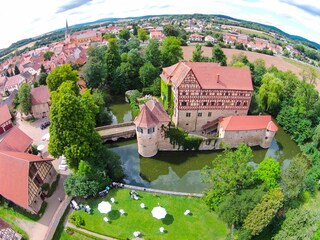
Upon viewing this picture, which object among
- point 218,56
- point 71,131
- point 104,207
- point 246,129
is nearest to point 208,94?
point 246,129

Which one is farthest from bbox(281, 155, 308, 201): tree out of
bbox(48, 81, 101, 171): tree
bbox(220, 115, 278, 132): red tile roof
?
bbox(48, 81, 101, 171): tree

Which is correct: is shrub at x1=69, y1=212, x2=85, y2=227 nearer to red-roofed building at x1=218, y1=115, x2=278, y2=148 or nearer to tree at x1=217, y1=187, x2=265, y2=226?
tree at x1=217, y1=187, x2=265, y2=226

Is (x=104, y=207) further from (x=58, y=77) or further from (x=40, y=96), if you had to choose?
(x=40, y=96)

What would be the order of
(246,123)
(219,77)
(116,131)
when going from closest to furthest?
(246,123) < (219,77) < (116,131)

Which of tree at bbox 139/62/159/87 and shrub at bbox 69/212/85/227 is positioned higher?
tree at bbox 139/62/159/87

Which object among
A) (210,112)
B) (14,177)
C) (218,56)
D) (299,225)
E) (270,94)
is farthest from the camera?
(218,56)

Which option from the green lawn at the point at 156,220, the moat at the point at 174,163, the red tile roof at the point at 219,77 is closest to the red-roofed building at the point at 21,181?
the green lawn at the point at 156,220
